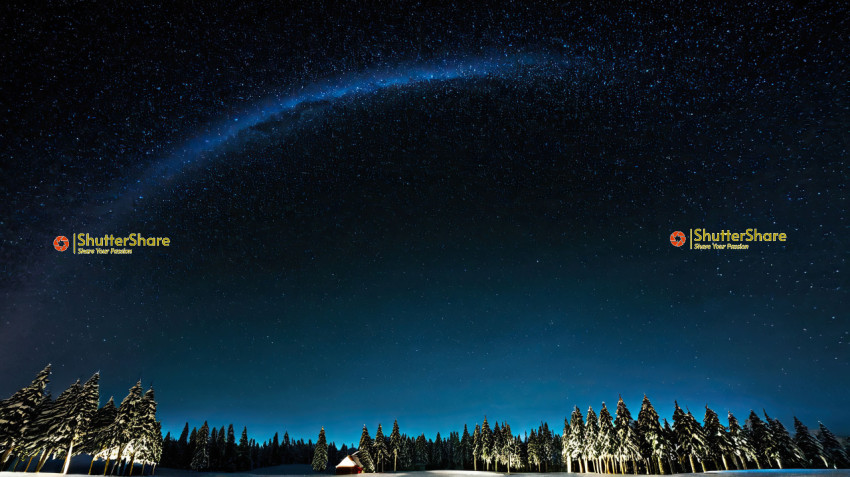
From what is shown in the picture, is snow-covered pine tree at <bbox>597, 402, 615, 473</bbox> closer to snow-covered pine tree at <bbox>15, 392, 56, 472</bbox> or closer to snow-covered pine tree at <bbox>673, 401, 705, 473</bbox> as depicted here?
snow-covered pine tree at <bbox>673, 401, 705, 473</bbox>

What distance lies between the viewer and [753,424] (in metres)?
61.0

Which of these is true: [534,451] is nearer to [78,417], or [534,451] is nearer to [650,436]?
[650,436]

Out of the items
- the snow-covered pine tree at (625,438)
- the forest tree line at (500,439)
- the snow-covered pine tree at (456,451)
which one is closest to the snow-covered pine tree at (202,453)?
the forest tree line at (500,439)

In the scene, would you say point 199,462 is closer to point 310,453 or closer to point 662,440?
point 310,453

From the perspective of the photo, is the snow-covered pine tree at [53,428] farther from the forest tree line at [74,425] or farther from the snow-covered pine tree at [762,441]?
the snow-covered pine tree at [762,441]

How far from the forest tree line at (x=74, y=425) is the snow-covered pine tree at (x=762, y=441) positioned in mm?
86486

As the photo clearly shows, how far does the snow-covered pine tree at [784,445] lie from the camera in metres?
60.2

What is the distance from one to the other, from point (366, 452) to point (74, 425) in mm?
49508

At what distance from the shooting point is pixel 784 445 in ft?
198

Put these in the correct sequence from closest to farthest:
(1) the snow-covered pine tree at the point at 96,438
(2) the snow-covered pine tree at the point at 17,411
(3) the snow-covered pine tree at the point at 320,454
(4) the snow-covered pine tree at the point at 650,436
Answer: (2) the snow-covered pine tree at the point at 17,411
(1) the snow-covered pine tree at the point at 96,438
(4) the snow-covered pine tree at the point at 650,436
(3) the snow-covered pine tree at the point at 320,454

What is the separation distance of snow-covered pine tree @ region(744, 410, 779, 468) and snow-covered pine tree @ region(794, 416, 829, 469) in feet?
31.7

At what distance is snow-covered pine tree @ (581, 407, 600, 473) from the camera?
59.6 meters

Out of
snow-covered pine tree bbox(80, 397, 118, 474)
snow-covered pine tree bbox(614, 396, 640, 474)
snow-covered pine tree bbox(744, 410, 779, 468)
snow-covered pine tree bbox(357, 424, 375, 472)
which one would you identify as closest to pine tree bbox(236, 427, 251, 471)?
snow-covered pine tree bbox(357, 424, 375, 472)

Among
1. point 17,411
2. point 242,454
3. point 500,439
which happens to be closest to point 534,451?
point 500,439
